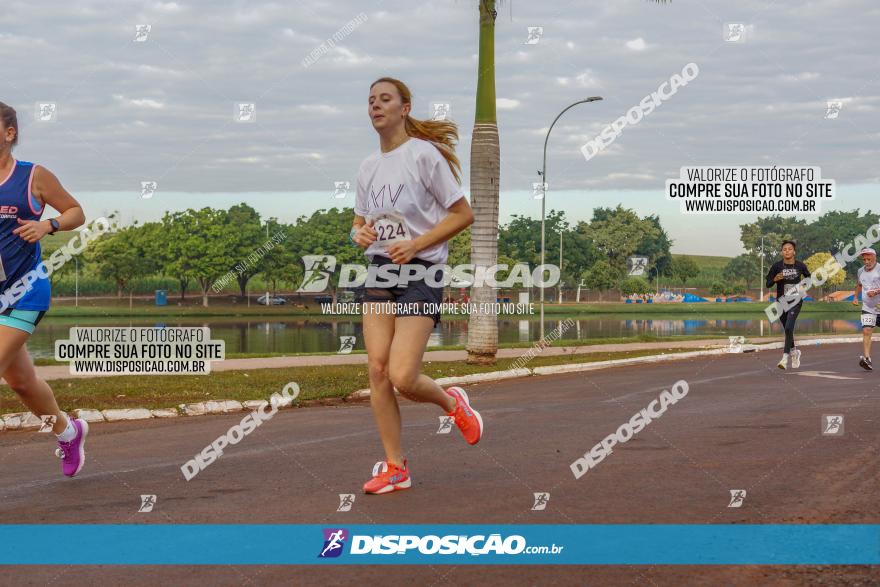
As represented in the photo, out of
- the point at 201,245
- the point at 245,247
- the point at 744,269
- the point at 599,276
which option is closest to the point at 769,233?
the point at 744,269

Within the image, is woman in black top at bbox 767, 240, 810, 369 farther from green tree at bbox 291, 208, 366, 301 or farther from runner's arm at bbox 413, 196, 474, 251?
green tree at bbox 291, 208, 366, 301

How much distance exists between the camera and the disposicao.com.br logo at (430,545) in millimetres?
4391

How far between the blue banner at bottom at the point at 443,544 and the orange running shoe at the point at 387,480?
0.78m

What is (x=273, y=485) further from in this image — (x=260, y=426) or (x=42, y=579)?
(x=260, y=426)

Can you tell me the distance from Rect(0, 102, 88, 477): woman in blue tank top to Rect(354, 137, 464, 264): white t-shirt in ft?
6.65

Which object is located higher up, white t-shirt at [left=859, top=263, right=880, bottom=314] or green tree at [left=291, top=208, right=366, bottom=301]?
green tree at [left=291, top=208, right=366, bottom=301]

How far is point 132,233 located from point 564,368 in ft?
238

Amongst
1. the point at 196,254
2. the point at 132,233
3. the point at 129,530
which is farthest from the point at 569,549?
the point at 132,233

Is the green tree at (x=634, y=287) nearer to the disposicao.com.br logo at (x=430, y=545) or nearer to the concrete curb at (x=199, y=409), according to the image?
the concrete curb at (x=199, y=409)

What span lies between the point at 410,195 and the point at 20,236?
240 cm

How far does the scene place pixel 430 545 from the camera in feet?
14.7

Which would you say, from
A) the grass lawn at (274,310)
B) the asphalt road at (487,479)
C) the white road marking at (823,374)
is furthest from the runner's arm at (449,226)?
the grass lawn at (274,310)

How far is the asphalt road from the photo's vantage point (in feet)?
13.4

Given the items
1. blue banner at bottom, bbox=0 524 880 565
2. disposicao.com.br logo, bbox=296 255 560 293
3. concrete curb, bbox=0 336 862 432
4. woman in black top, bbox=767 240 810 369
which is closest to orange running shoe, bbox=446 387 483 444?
disposicao.com.br logo, bbox=296 255 560 293
